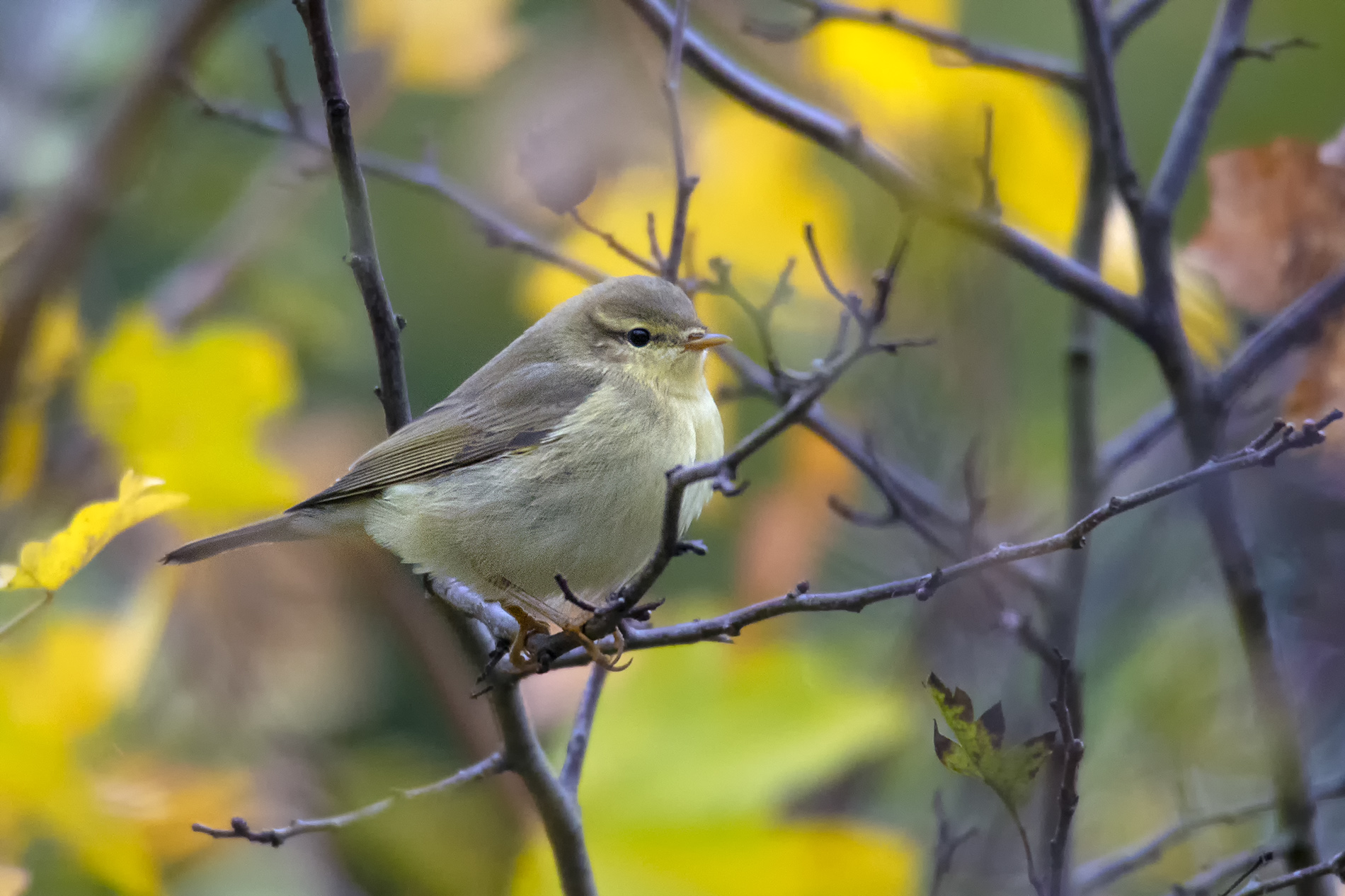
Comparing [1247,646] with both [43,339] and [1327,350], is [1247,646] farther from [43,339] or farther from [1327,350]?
[43,339]

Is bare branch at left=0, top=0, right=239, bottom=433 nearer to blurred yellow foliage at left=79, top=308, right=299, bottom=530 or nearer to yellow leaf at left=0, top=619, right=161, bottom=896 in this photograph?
yellow leaf at left=0, top=619, right=161, bottom=896

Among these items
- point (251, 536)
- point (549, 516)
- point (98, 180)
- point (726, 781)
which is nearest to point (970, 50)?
point (549, 516)

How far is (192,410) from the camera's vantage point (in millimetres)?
1864

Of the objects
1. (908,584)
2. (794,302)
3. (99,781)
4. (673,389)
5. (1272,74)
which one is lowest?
(99,781)

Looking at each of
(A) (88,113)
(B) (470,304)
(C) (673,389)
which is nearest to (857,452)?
(C) (673,389)

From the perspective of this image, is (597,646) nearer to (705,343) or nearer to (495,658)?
(495,658)

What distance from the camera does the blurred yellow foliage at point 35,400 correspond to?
167 cm

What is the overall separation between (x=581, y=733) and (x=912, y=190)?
40.9 inches

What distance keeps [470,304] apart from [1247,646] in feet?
7.51

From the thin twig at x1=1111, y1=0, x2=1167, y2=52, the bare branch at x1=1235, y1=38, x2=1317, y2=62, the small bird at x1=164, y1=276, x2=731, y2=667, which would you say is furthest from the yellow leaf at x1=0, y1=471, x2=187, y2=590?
the bare branch at x1=1235, y1=38, x2=1317, y2=62

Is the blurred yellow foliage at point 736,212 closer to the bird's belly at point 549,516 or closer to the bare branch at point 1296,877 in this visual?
the bird's belly at point 549,516

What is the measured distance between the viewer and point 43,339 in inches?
72.0

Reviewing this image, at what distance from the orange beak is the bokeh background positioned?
34 centimetres

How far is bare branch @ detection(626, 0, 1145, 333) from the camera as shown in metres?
2.03
